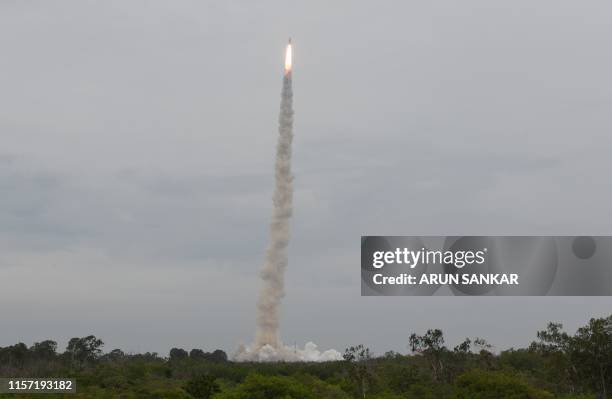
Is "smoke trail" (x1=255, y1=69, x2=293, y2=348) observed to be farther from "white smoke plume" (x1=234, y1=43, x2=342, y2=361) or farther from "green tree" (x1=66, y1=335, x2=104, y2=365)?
"green tree" (x1=66, y1=335, x2=104, y2=365)

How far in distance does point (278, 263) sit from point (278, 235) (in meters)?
5.22

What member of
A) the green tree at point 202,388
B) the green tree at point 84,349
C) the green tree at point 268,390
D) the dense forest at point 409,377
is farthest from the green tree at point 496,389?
the green tree at point 84,349

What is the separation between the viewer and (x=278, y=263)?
11506 centimetres

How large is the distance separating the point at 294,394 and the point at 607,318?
35422mm

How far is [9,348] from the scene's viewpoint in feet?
539

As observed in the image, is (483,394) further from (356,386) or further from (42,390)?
(42,390)

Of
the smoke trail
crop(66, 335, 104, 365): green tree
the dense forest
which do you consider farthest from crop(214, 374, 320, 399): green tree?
crop(66, 335, 104, 365): green tree

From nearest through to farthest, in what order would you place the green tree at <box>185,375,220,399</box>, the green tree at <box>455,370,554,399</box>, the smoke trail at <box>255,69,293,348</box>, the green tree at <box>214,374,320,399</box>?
the green tree at <box>214,374,320,399</box> → the green tree at <box>455,370,554,399</box> → the green tree at <box>185,375,220,399</box> → the smoke trail at <box>255,69,293,348</box>

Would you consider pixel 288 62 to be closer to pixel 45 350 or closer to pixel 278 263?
pixel 278 263

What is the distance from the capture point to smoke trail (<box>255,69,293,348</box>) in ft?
324

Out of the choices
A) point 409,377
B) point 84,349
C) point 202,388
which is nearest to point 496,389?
point 409,377

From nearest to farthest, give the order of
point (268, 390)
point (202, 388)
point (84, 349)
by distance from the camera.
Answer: point (268, 390), point (202, 388), point (84, 349)

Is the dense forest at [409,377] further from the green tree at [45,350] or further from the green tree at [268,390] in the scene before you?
the green tree at [45,350]

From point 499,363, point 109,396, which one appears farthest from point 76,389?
point 499,363
